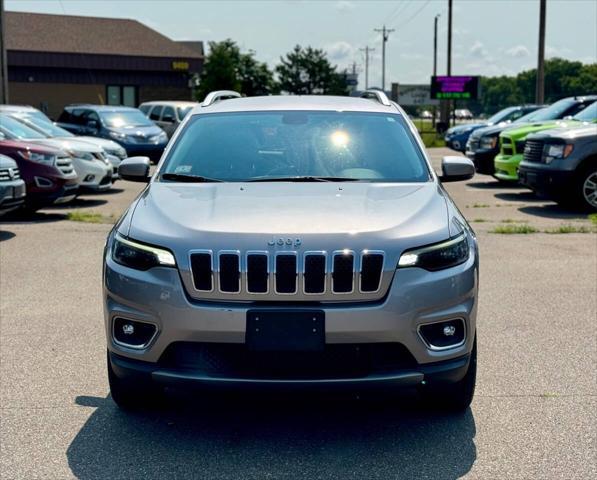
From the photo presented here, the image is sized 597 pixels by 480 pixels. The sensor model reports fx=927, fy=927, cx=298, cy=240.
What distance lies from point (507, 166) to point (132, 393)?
1461 cm

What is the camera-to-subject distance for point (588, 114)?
1738 cm

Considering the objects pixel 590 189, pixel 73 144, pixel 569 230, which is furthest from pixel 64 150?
pixel 590 189

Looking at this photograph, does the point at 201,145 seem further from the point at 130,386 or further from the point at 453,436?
the point at 453,436

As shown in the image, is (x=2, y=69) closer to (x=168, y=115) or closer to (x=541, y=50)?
(x=168, y=115)

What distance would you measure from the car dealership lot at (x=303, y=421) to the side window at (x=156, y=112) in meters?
23.2

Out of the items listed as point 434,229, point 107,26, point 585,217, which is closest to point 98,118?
point 585,217

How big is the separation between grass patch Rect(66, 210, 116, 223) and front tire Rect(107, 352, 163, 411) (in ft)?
29.6

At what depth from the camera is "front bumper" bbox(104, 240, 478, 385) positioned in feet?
13.4

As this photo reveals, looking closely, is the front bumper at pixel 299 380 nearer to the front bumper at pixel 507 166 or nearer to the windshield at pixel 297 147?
the windshield at pixel 297 147

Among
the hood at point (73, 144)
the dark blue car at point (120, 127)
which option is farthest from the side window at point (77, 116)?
the hood at point (73, 144)

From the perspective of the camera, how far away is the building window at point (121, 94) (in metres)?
56.2

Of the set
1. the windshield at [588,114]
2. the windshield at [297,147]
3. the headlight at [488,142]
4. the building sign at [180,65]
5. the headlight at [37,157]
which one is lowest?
the headlight at [488,142]

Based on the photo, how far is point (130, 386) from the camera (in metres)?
4.46

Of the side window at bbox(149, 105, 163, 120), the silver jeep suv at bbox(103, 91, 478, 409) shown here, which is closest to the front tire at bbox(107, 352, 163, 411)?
the silver jeep suv at bbox(103, 91, 478, 409)
